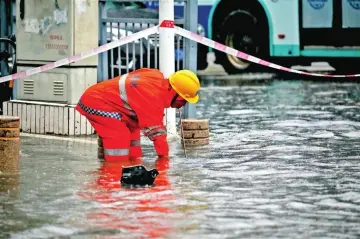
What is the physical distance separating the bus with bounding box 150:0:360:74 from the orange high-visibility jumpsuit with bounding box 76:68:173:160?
454 inches

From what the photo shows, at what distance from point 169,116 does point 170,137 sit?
0.26 meters

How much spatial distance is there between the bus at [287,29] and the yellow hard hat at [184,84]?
1164 cm

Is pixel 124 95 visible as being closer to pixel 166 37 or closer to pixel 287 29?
pixel 166 37

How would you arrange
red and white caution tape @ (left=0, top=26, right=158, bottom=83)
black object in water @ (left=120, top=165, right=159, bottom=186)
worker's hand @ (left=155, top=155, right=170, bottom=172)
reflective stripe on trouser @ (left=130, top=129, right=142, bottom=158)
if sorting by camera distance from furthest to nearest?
red and white caution tape @ (left=0, top=26, right=158, bottom=83), reflective stripe on trouser @ (left=130, top=129, right=142, bottom=158), worker's hand @ (left=155, top=155, right=170, bottom=172), black object in water @ (left=120, top=165, right=159, bottom=186)

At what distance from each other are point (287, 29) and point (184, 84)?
12489 millimetres

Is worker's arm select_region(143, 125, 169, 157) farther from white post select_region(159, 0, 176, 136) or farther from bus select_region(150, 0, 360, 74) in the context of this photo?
bus select_region(150, 0, 360, 74)

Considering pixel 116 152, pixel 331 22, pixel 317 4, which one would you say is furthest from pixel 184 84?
pixel 317 4

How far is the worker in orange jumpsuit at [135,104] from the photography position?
35.9 ft

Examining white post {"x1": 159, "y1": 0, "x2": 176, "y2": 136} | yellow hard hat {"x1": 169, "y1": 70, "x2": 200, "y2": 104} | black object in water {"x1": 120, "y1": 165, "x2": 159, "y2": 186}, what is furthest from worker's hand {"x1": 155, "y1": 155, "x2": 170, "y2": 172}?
white post {"x1": 159, "y1": 0, "x2": 176, "y2": 136}

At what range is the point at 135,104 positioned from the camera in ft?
36.2

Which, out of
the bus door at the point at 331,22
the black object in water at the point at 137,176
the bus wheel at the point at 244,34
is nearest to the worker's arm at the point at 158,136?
the black object in water at the point at 137,176

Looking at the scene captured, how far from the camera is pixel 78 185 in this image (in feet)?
32.2

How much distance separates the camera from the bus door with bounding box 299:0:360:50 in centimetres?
2234

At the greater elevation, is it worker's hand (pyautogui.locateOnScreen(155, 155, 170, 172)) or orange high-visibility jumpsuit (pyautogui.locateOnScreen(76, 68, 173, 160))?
orange high-visibility jumpsuit (pyautogui.locateOnScreen(76, 68, 173, 160))
